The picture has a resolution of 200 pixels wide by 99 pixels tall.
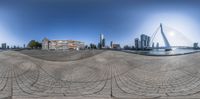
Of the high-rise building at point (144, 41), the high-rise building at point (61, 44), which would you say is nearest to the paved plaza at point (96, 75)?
the high-rise building at point (61, 44)

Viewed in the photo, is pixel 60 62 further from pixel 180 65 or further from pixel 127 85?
pixel 180 65

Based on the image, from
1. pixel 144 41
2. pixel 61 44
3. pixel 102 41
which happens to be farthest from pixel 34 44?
pixel 144 41

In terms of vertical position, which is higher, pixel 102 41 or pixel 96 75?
pixel 102 41

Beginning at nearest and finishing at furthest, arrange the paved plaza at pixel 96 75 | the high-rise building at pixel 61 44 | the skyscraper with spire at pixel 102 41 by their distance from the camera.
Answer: the paved plaza at pixel 96 75, the high-rise building at pixel 61 44, the skyscraper with spire at pixel 102 41

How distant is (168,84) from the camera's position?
3.78m

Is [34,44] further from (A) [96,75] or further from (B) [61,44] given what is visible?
(A) [96,75]

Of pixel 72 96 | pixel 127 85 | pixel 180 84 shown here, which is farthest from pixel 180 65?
pixel 72 96

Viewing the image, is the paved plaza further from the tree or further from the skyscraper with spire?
the skyscraper with spire

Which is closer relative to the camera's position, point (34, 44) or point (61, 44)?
point (61, 44)

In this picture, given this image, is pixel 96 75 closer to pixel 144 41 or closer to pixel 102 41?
pixel 102 41

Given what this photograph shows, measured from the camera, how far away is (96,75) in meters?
4.08

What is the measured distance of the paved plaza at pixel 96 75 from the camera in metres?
3.61

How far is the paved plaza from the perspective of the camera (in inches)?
142

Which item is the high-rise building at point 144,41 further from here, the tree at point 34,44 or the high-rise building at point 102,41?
the tree at point 34,44
